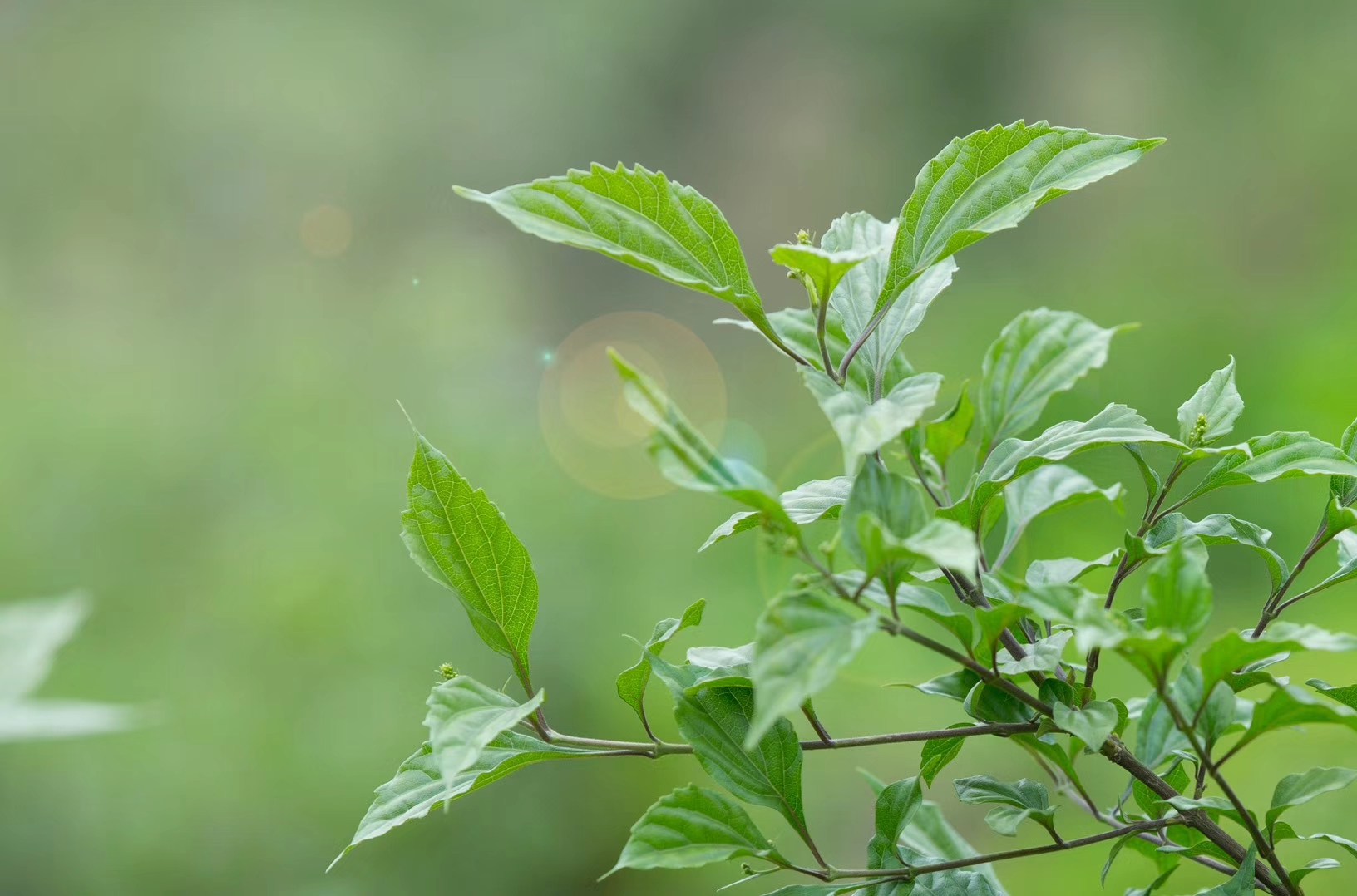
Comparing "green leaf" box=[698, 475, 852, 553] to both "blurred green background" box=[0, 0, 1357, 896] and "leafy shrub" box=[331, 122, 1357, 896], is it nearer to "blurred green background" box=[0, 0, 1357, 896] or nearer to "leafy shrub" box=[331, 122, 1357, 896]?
"leafy shrub" box=[331, 122, 1357, 896]

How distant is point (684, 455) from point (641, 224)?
0.41ft

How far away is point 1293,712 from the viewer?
346 mm

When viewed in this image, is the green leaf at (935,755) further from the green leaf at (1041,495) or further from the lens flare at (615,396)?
the lens flare at (615,396)

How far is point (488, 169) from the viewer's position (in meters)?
3.61

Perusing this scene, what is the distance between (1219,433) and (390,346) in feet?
8.35

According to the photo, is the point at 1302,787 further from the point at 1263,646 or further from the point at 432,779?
the point at 432,779

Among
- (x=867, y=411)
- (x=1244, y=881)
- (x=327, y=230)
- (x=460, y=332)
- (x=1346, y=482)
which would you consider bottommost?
(x=1244, y=881)

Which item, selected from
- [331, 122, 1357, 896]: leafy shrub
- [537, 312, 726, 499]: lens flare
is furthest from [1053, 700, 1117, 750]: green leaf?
[537, 312, 726, 499]: lens flare

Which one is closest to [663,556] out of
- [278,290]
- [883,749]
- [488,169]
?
[883,749]

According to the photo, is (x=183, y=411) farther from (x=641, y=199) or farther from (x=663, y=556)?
(x=641, y=199)

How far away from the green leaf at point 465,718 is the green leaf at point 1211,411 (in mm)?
281

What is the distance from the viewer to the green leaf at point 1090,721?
351 mm

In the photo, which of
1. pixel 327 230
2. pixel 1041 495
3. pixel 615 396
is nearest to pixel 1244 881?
pixel 1041 495

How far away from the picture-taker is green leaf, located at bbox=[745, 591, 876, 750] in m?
0.28
